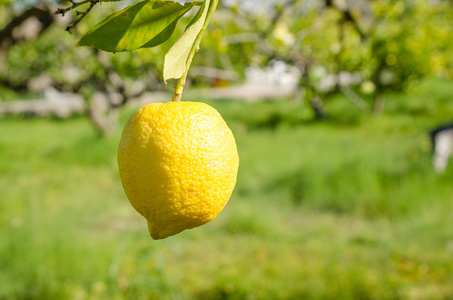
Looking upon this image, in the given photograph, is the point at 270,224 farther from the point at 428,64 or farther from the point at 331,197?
the point at 428,64

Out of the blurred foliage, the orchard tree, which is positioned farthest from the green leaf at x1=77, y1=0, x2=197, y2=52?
the orchard tree

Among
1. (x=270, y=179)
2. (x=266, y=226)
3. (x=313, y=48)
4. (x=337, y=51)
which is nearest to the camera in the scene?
(x=337, y=51)

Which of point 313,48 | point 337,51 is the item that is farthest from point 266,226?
point 337,51

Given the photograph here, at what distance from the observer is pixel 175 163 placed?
58cm

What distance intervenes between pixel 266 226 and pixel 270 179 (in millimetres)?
1110

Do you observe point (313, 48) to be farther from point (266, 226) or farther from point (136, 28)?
point (136, 28)

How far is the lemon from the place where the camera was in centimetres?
57

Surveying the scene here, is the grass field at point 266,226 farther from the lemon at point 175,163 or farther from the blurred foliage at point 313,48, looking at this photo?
the lemon at point 175,163

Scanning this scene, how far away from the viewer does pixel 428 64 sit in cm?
304

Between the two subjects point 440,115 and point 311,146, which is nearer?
point 311,146

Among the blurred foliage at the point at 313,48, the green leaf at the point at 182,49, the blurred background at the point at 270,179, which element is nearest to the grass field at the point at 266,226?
the blurred background at the point at 270,179

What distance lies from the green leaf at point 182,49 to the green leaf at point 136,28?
0.16ft

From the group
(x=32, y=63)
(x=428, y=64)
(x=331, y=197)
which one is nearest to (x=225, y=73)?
(x=428, y=64)

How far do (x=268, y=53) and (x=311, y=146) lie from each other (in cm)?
382
